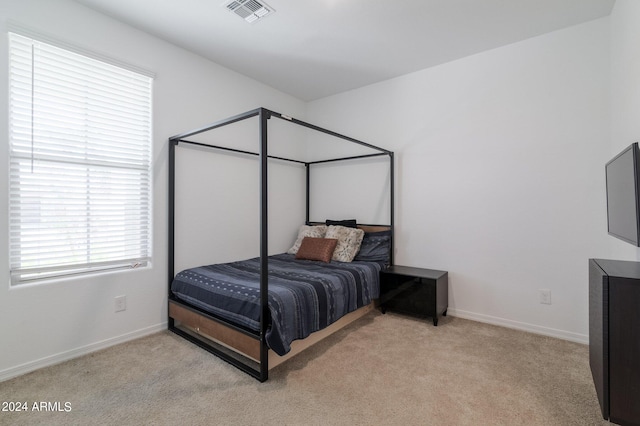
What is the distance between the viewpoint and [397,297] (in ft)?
9.84

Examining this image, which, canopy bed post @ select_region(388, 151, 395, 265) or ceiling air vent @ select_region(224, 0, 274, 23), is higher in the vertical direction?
ceiling air vent @ select_region(224, 0, 274, 23)

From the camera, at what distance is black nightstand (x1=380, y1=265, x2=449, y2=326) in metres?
2.79

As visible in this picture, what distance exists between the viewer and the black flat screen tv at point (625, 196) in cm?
137

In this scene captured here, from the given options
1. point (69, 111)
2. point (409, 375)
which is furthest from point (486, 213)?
point (69, 111)

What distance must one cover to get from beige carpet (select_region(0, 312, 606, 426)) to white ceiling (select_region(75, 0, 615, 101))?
8.54 ft

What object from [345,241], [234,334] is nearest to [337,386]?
[234,334]

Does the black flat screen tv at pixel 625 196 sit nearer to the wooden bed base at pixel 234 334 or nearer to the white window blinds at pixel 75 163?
the wooden bed base at pixel 234 334

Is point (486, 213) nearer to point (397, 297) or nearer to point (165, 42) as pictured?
point (397, 297)

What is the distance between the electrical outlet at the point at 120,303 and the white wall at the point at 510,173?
107 inches

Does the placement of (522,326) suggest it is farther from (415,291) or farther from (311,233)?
(311,233)

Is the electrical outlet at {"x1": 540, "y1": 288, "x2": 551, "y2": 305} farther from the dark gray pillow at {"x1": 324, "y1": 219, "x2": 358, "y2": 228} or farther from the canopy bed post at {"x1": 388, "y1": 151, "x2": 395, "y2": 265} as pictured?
the dark gray pillow at {"x1": 324, "y1": 219, "x2": 358, "y2": 228}

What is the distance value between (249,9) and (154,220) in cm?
190

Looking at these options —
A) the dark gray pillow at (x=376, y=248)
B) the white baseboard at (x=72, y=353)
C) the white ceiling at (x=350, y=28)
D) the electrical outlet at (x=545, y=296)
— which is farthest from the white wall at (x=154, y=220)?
the electrical outlet at (x=545, y=296)

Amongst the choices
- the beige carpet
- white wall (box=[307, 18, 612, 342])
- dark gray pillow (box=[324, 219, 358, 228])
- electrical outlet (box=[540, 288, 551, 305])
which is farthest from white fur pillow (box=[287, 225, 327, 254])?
electrical outlet (box=[540, 288, 551, 305])
